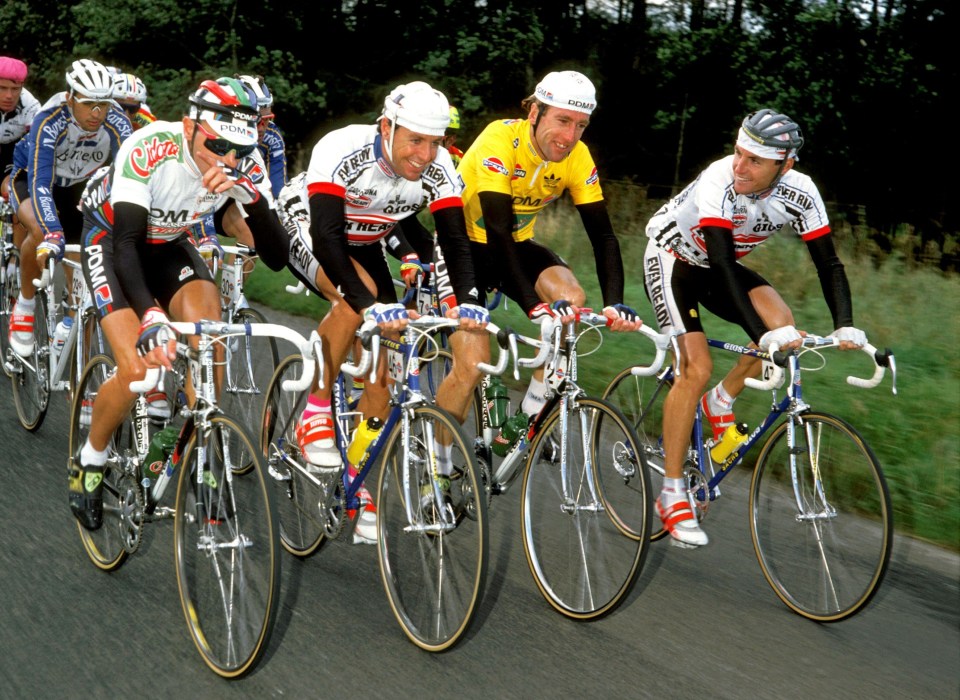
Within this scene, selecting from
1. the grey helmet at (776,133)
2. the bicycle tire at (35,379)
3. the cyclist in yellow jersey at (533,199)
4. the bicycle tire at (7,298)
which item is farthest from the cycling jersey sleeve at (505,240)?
the bicycle tire at (7,298)

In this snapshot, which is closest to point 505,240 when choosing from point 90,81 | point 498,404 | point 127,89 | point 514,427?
point 498,404

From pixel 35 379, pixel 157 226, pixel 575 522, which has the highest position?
pixel 157 226

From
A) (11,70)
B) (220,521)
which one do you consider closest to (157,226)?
(220,521)

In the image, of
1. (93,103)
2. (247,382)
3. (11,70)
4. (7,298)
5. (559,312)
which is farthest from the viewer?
(11,70)

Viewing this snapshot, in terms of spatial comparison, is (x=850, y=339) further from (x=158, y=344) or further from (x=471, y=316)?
(x=158, y=344)

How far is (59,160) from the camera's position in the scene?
7535 mm

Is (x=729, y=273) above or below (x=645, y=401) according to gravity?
above

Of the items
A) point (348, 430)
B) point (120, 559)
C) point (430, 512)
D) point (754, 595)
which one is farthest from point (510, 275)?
point (120, 559)

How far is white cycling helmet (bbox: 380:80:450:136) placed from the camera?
4.73m

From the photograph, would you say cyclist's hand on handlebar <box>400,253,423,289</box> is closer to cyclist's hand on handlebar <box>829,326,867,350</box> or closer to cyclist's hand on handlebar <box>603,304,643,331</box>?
cyclist's hand on handlebar <box>603,304,643,331</box>

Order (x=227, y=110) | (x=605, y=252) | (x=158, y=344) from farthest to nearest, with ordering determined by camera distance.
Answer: (x=605, y=252) → (x=227, y=110) → (x=158, y=344)

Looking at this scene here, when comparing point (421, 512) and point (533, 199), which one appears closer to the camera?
point (421, 512)

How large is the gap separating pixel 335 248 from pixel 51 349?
9.65 ft

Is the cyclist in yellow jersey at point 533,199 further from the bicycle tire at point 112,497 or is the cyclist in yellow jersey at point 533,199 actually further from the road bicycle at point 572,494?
the bicycle tire at point 112,497
